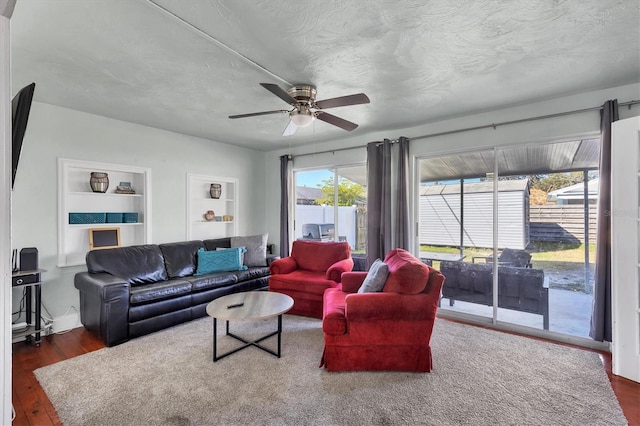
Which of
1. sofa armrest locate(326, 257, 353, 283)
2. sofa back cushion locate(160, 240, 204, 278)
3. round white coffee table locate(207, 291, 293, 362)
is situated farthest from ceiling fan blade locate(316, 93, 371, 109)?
sofa back cushion locate(160, 240, 204, 278)

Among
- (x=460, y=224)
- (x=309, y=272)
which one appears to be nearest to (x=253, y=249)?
(x=309, y=272)

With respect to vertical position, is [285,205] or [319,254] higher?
[285,205]

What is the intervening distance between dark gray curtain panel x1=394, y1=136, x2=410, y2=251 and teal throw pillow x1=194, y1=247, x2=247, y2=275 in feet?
7.88

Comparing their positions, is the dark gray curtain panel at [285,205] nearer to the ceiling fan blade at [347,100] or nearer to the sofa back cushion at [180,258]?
the sofa back cushion at [180,258]

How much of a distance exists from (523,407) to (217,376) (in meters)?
2.34

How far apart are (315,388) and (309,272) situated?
6.93 ft

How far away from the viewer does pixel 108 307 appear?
3.00 metres

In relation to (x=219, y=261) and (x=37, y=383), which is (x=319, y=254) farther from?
(x=37, y=383)

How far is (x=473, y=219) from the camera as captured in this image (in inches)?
152

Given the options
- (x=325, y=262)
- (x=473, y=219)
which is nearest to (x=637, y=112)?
(x=473, y=219)

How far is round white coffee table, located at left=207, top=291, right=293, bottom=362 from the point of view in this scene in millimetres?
2641

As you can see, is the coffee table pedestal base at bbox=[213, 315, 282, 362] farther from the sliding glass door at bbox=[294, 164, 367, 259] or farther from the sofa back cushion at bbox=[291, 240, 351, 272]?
the sliding glass door at bbox=[294, 164, 367, 259]

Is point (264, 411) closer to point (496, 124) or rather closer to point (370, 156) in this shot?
point (370, 156)

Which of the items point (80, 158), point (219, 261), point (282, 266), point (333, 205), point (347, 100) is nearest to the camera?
point (347, 100)
